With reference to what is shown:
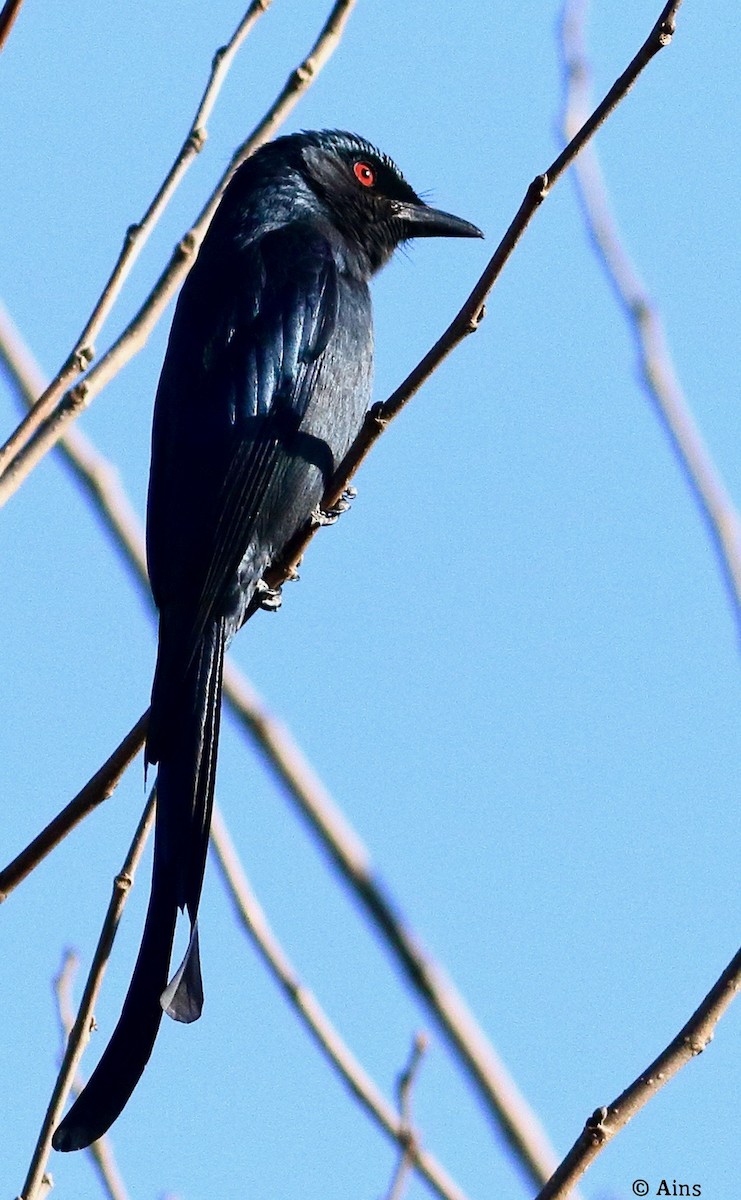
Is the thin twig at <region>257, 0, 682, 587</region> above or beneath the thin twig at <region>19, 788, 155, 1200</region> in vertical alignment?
above

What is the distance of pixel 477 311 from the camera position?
336 cm

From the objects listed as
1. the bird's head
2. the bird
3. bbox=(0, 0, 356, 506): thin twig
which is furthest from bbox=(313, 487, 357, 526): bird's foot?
the bird's head

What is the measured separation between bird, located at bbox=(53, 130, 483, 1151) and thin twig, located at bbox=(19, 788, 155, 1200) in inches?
12.4

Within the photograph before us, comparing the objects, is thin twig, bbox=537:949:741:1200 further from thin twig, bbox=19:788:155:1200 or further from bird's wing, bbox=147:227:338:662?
bird's wing, bbox=147:227:338:662

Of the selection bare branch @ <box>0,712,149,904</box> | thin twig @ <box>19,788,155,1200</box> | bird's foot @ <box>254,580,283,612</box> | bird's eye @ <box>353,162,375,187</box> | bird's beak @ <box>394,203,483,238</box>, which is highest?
bird's eye @ <box>353,162,375,187</box>

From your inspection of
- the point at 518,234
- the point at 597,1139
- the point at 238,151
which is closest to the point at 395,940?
the point at 597,1139

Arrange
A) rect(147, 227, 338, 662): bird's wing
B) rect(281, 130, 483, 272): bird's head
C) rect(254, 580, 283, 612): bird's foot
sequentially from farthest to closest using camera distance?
rect(281, 130, 483, 272): bird's head, rect(254, 580, 283, 612): bird's foot, rect(147, 227, 338, 662): bird's wing

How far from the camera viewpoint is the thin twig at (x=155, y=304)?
11.3ft

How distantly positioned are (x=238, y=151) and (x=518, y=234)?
1188mm

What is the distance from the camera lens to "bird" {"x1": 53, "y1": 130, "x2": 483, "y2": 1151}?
412 cm

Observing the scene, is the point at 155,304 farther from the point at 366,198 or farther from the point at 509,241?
the point at 366,198

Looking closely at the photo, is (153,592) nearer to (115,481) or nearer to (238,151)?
(115,481)

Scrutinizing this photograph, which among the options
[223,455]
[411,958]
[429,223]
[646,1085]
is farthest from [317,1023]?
[429,223]

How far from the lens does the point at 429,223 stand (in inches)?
256
